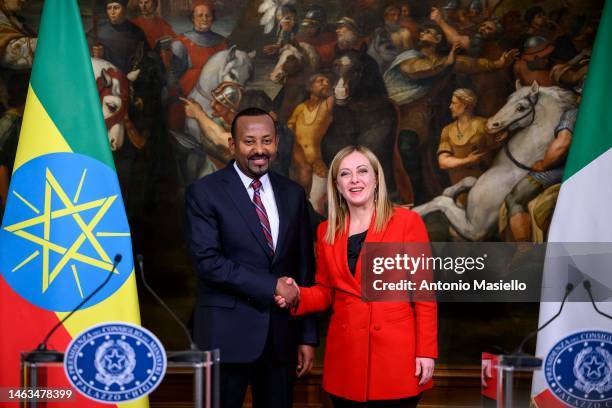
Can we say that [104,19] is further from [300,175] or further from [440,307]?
[440,307]

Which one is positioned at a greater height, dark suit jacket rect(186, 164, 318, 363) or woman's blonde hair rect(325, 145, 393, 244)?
woman's blonde hair rect(325, 145, 393, 244)

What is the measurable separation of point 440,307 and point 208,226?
221 centimetres

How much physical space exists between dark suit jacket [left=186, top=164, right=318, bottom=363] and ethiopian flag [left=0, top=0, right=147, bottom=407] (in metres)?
0.56

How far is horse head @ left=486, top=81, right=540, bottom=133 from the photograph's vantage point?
5.73 metres

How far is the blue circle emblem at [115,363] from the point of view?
3135 mm

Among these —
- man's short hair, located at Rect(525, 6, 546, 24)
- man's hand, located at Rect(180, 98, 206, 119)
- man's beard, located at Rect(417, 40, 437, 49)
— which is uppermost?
man's short hair, located at Rect(525, 6, 546, 24)

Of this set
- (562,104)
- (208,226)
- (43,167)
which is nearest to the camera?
(208,226)

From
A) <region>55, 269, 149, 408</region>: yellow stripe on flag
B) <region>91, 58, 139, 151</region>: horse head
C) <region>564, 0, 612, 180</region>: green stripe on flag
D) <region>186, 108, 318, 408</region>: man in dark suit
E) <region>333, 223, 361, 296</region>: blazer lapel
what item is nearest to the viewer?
<region>333, 223, 361, 296</region>: blazer lapel

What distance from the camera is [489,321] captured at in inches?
226

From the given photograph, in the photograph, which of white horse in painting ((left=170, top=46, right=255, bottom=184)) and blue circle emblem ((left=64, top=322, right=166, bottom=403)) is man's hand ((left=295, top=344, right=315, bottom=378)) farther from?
white horse in painting ((left=170, top=46, right=255, bottom=184))

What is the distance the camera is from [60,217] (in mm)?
4453

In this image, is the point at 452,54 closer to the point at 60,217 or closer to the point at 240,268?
the point at 240,268

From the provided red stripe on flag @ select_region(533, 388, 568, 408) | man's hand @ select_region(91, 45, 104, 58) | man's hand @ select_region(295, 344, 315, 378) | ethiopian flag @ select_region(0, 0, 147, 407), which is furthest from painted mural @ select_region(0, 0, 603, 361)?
red stripe on flag @ select_region(533, 388, 568, 408)

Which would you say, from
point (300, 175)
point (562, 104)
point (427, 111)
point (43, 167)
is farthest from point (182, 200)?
point (562, 104)
